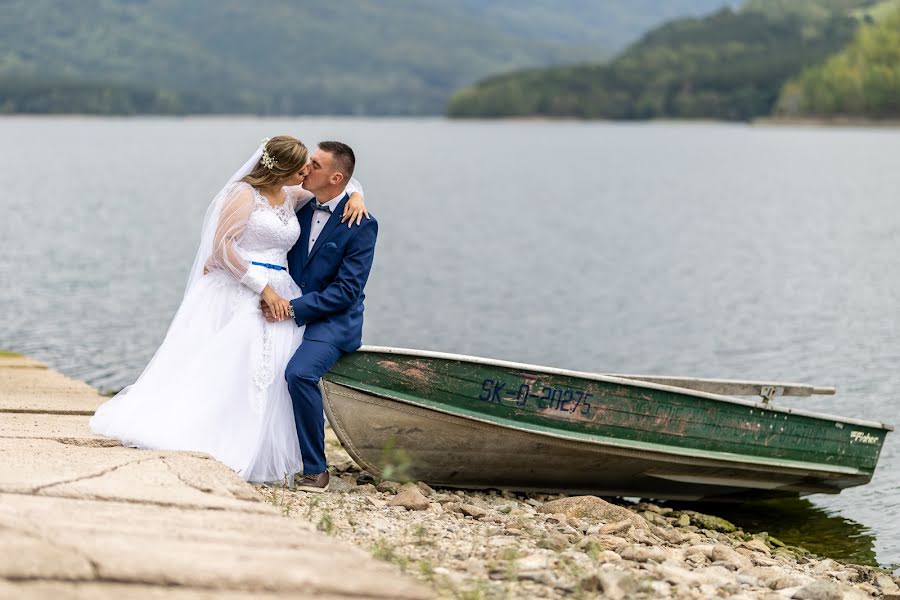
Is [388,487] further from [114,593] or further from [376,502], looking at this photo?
[114,593]

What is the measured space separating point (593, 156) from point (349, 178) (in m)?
103

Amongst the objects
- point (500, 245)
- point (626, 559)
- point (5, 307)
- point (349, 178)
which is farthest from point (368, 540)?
point (500, 245)

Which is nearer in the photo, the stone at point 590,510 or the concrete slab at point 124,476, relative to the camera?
the concrete slab at point 124,476

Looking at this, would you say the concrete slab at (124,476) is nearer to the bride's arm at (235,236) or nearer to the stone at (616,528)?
the bride's arm at (235,236)

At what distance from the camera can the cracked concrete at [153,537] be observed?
18.2 feet

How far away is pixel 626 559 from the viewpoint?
7.71 metres

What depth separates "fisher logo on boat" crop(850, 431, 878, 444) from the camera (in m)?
11.3

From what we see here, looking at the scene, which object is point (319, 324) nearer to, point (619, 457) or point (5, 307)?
point (619, 457)

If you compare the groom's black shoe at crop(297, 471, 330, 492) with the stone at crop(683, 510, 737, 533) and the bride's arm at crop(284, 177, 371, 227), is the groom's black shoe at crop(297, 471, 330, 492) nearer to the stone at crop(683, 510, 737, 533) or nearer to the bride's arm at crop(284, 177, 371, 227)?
the bride's arm at crop(284, 177, 371, 227)

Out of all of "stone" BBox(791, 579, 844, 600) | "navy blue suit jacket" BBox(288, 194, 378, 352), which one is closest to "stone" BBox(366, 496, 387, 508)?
"navy blue suit jacket" BBox(288, 194, 378, 352)

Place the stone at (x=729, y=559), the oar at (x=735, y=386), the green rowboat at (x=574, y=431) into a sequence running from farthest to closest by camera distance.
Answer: the oar at (x=735, y=386) → the green rowboat at (x=574, y=431) → the stone at (x=729, y=559)

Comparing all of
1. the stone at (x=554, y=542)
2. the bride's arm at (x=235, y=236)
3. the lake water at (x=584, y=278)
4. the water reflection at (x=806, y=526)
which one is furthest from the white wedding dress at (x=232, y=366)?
the lake water at (x=584, y=278)

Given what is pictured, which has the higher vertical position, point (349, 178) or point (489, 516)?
point (349, 178)

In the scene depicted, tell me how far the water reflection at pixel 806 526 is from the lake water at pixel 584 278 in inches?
1.3
